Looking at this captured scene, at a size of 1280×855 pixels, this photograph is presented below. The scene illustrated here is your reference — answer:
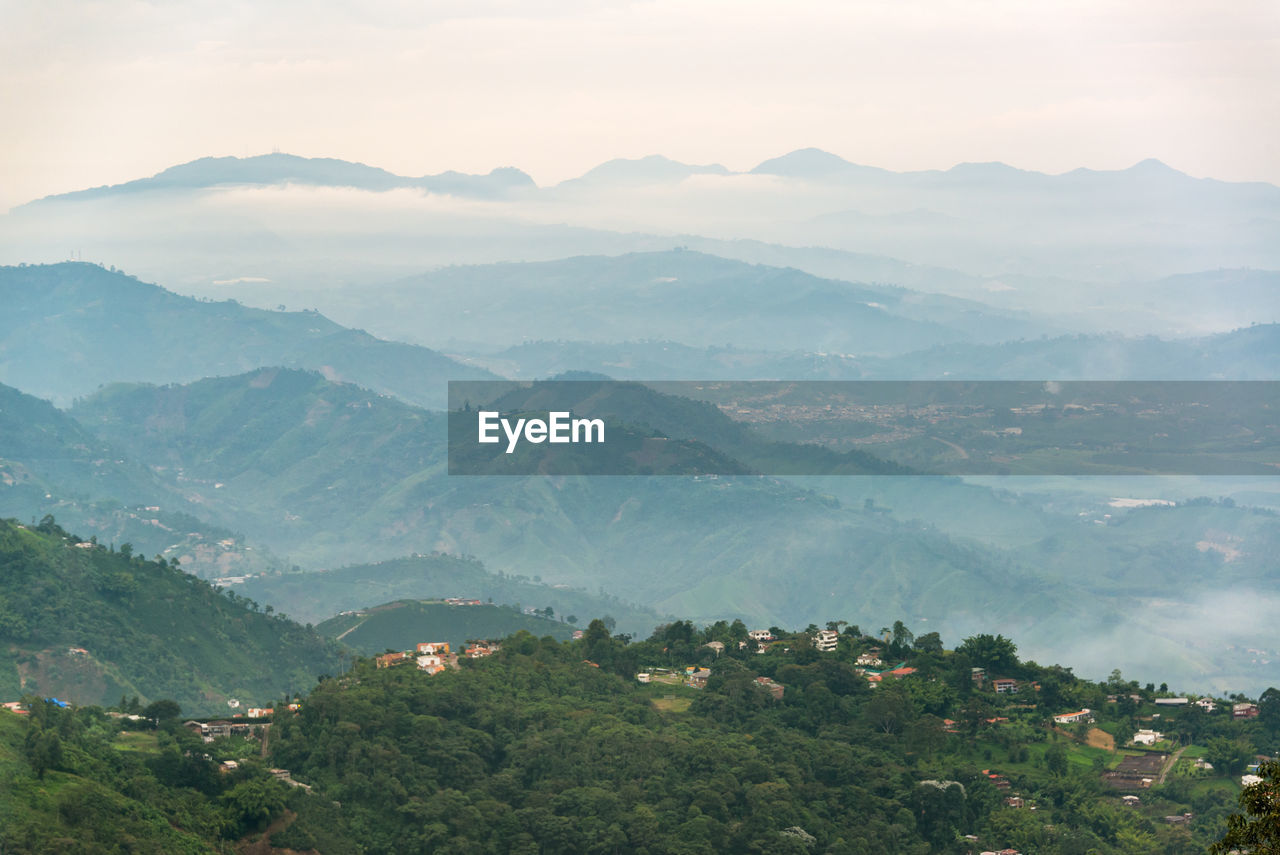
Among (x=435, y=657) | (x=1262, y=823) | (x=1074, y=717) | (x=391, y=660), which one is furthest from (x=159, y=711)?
(x=1262, y=823)

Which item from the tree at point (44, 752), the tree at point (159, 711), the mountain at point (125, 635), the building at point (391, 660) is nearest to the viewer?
the tree at point (44, 752)

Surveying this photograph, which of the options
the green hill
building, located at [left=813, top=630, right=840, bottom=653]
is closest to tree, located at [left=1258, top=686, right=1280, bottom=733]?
building, located at [left=813, top=630, right=840, bottom=653]

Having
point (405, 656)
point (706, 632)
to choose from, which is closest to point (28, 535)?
point (405, 656)

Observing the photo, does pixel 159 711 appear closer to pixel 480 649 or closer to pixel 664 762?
pixel 480 649

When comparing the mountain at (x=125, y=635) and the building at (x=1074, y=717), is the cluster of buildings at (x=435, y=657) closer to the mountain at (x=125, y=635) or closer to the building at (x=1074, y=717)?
the mountain at (x=125, y=635)

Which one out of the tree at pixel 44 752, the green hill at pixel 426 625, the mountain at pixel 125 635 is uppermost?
the tree at pixel 44 752

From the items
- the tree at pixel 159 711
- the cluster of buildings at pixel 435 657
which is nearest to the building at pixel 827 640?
the cluster of buildings at pixel 435 657
